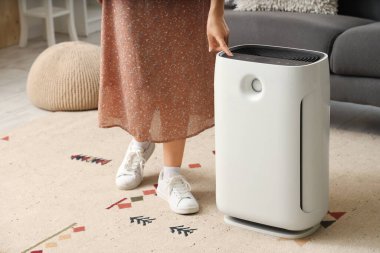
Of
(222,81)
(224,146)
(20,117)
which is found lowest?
(20,117)

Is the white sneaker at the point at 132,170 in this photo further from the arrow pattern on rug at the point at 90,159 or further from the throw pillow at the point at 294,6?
the throw pillow at the point at 294,6

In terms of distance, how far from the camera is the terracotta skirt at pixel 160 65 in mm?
2152

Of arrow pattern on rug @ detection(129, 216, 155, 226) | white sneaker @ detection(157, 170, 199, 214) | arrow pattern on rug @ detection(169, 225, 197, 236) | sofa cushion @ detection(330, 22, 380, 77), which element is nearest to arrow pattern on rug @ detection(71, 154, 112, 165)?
white sneaker @ detection(157, 170, 199, 214)

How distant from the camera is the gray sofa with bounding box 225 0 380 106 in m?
2.73

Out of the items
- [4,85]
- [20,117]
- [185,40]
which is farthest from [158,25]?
[4,85]

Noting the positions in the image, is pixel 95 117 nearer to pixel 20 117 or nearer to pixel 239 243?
pixel 20 117

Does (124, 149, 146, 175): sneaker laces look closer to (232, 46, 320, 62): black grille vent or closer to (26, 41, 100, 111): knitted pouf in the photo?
(232, 46, 320, 62): black grille vent

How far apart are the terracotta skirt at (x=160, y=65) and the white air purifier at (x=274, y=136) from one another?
177 mm

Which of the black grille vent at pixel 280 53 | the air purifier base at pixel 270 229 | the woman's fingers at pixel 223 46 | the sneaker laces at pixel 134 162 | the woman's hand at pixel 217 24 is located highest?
the woman's hand at pixel 217 24

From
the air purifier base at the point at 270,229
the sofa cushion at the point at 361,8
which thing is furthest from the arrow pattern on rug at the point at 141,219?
the sofa cushion at the point at 361,8

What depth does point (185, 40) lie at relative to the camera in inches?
85.7

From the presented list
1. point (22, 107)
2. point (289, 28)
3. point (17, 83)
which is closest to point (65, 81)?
point (22, 107)

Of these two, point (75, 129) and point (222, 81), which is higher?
point (222, 81)

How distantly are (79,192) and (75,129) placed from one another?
2.11ft
